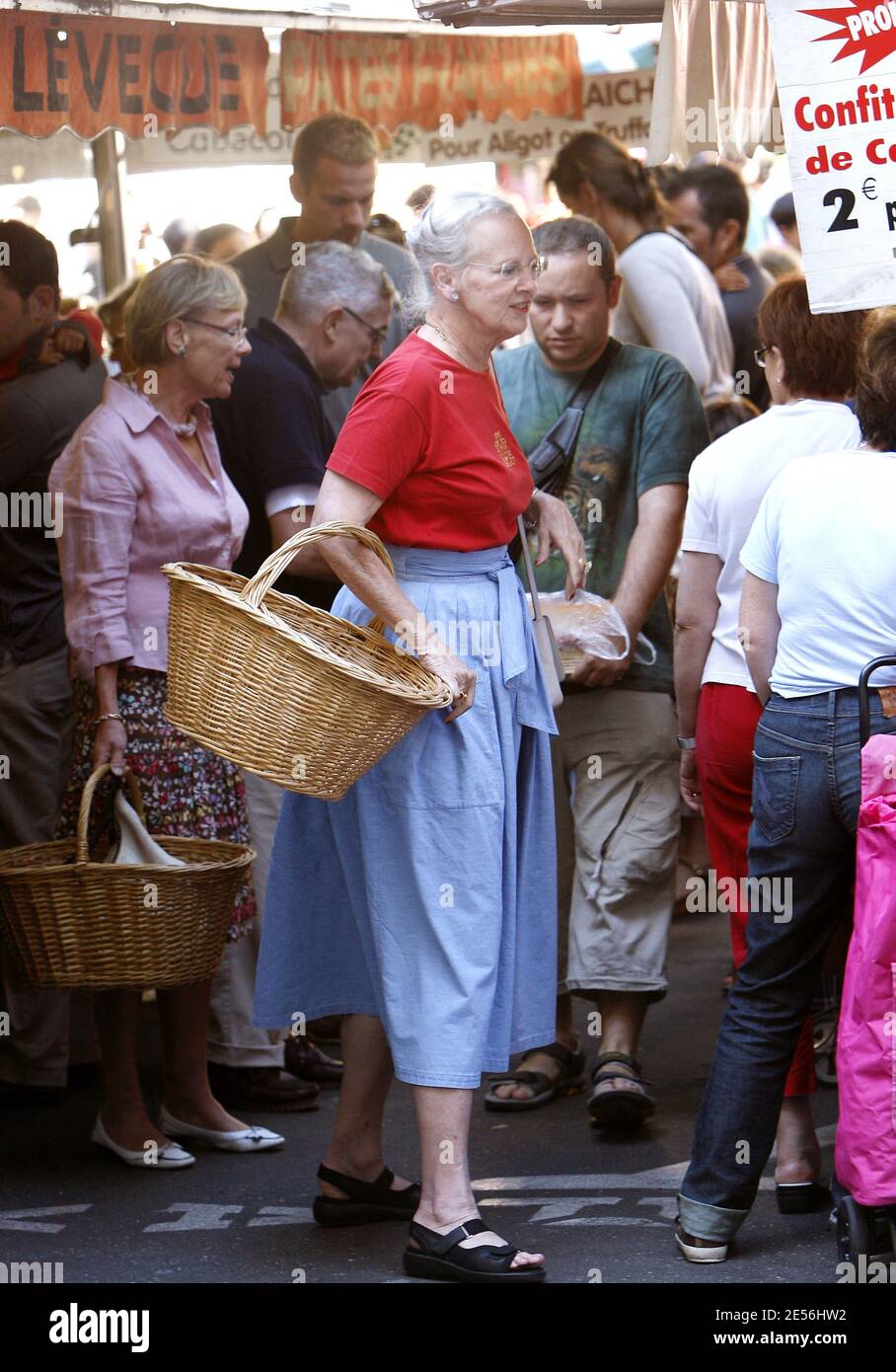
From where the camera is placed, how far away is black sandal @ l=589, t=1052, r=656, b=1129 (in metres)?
4.97

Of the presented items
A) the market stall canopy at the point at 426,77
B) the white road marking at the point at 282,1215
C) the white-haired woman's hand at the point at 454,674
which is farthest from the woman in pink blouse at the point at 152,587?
the market stall canopy at the point at 426,77

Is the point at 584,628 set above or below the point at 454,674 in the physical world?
below

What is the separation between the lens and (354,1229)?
4328 millimetres

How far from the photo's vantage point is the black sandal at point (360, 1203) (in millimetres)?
4336

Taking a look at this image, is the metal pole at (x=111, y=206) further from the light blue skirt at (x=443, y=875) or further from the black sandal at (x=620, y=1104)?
the black sandal at (x=620, y=1104)

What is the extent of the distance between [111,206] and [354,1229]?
16.4 feet

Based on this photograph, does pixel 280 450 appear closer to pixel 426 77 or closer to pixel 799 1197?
pixel 426 77

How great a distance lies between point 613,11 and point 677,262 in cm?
169

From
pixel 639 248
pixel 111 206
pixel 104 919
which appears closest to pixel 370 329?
pixel 639 248

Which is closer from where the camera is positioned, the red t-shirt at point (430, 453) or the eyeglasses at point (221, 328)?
the red t-shirt at point (430, 453)

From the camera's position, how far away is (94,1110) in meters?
5.50

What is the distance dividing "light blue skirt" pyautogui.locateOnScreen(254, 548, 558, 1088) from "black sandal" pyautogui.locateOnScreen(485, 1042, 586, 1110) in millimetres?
1178

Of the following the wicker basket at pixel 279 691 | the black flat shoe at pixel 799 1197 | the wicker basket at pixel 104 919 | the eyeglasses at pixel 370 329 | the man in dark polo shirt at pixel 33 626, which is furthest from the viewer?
→ the eyeglasses at pixel 370 329

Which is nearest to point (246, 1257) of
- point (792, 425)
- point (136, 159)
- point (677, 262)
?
point (792, 425)
